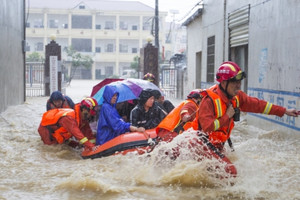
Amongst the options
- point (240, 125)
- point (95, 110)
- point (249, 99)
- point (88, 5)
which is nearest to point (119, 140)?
point (95, 110)

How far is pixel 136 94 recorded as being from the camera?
8.87 m

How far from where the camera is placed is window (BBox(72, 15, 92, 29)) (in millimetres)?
59750

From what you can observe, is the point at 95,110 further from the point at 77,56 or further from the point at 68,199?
the point at 77,56

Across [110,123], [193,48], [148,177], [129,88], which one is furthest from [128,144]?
[193,48]

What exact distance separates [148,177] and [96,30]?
54.5 m

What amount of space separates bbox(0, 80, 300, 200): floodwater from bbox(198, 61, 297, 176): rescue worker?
277 mm

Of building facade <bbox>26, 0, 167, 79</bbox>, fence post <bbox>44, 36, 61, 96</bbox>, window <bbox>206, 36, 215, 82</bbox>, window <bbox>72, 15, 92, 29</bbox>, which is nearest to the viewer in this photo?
window <bbox>206, 36, 215, 82</bbox>

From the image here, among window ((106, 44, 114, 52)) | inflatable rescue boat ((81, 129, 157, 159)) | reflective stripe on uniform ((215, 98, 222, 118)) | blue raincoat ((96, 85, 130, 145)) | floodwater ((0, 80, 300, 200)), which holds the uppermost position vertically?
window ((106, 44, 114, 52))

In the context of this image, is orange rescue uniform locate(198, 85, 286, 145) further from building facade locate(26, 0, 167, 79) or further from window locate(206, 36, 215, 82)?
building facade locate(26, 0, 167, 79)

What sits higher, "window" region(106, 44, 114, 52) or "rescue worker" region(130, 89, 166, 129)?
"window" region(106, 44, 114, 52)

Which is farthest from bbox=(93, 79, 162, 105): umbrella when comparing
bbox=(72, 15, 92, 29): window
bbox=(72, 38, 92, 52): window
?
bbox=(72, 15, 92, 29): window

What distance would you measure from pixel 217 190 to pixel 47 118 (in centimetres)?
382

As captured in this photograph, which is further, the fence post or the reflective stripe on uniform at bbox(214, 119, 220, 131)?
the fence post

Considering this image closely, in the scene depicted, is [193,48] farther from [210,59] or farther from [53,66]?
[53,66]
